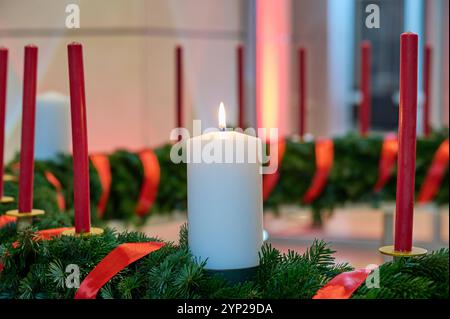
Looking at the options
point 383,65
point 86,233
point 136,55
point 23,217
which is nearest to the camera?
point 86,233

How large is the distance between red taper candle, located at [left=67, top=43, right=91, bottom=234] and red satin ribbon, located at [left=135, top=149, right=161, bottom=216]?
752mm

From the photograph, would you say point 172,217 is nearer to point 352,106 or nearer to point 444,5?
point 444,5

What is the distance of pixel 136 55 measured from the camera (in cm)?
250

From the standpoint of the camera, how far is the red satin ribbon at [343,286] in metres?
0.54

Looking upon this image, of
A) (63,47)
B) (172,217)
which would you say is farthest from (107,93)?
(172,217)

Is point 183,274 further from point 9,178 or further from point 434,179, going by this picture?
point 434,179

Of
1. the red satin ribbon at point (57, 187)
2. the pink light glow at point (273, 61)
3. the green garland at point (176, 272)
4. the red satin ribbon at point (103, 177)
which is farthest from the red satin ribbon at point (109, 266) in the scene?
the pink light glow at point (273, 61)

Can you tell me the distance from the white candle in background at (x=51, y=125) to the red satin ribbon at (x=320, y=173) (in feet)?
1.80

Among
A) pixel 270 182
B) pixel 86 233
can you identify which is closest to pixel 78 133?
pixel 86 233

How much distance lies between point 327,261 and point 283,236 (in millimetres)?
1835

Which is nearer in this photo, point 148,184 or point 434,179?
point 148,184

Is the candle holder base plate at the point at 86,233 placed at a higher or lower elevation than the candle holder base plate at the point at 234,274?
higher

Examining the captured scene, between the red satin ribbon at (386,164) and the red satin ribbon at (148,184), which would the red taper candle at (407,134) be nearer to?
the red satin ribbon at (148,184)

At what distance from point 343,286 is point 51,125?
94 centimetres
